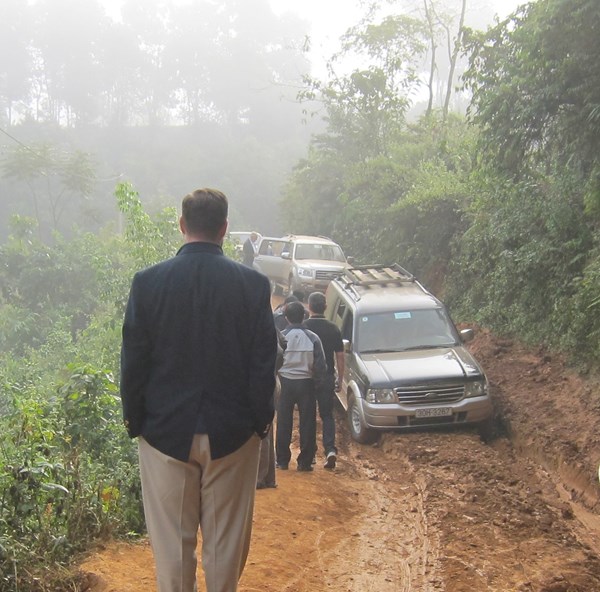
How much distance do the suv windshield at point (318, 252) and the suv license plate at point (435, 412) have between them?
11.5 metres

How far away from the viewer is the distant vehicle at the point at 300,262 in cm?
1973

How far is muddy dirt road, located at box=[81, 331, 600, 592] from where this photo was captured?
525cm

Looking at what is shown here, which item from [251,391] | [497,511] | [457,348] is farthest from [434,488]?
[251,391]

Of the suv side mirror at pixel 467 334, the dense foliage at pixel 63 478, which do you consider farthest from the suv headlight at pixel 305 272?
the suv side mirror at pixel 467 334

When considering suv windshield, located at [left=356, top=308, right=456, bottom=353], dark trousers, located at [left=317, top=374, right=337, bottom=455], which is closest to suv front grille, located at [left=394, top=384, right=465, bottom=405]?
suv windshield, located at [left=356, top=308, right=456, bottom=353]

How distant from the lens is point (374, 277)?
42.0ft

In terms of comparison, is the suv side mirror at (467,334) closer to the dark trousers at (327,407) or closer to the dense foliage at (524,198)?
the dense foliage at (524,198)

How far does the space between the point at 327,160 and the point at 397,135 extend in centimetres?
401

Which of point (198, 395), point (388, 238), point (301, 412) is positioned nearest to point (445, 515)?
point (301, 412)

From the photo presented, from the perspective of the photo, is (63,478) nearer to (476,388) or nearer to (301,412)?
(301,412)

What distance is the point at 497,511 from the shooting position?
6879mm

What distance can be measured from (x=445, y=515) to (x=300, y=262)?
45.5ft

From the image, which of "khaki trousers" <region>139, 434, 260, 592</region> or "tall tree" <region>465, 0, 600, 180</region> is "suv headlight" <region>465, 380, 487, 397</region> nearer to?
"tall tree" <region>465, 0, 600, 180</region>

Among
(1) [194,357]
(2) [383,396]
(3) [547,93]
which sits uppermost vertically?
(3) [547,93]
